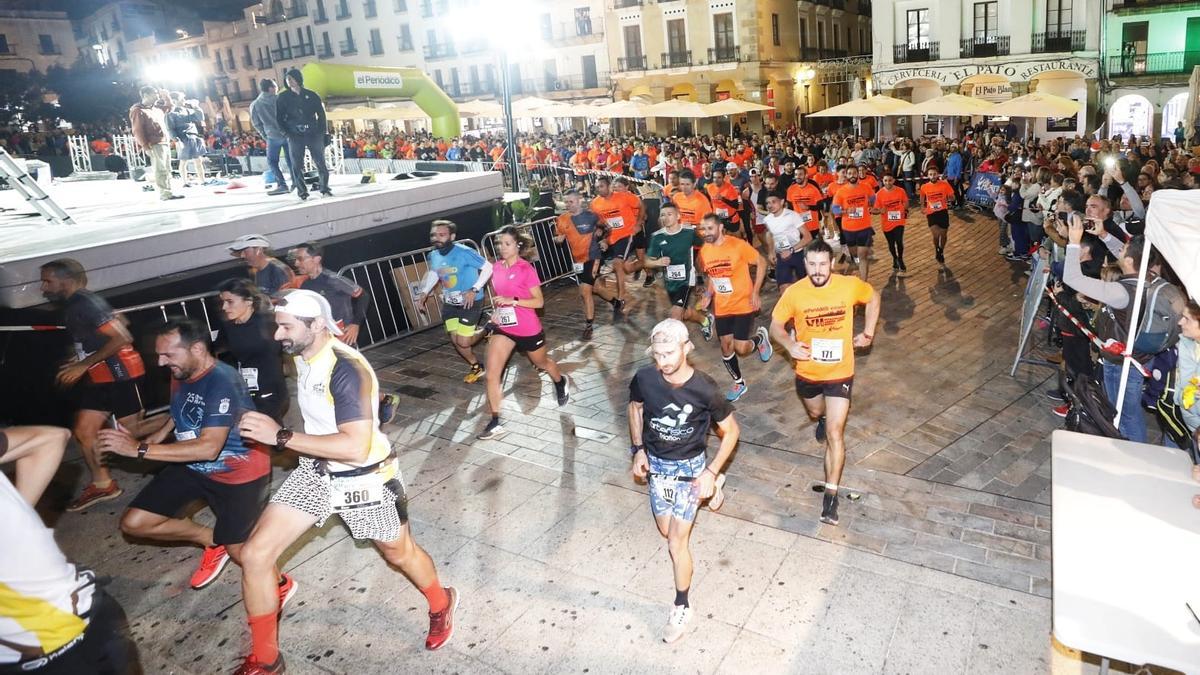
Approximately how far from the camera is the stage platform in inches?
347

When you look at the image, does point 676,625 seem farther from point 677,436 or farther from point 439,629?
point 439,629

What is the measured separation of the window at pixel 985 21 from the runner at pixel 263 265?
113 feet

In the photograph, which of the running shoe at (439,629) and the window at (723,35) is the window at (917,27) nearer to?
the window at (723,35)

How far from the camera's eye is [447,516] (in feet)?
18.8

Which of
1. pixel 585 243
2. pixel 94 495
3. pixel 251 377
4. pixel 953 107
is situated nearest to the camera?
pixel 251 377

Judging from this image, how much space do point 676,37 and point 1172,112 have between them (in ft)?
72.6

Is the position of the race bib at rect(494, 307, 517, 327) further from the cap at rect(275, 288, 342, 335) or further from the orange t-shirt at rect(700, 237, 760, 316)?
the cap at rect(275, 288, 342, 335)

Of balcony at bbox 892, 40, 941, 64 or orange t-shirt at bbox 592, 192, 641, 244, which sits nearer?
orange t-shirt at bbox 592, 192, 641, 244

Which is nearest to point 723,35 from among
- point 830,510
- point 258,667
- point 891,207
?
point 891,207

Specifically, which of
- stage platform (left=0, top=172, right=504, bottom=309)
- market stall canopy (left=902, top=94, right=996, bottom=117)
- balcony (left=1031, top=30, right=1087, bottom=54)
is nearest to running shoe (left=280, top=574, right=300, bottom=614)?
stage platform (left=0, top=172, right=504, bottom=309)

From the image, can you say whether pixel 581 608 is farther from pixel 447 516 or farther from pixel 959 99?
pixel 959 99

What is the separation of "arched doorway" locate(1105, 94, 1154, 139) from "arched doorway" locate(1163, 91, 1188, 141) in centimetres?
51

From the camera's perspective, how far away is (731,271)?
7191 millimetres

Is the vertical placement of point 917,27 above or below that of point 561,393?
above
